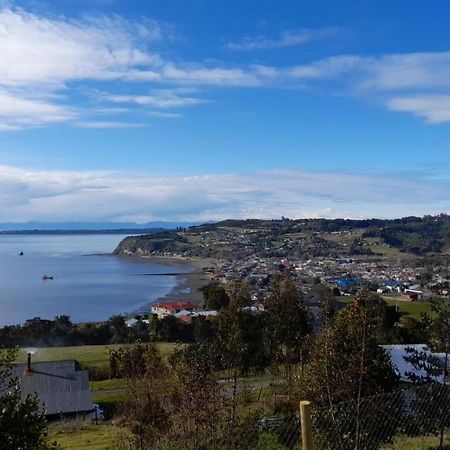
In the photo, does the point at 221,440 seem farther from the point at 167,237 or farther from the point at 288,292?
the point at 167,237

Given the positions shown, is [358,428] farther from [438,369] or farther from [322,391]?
[438,369]

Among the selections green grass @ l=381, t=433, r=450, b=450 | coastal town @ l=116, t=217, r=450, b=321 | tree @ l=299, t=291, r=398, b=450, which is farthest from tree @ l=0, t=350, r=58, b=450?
coastal town @ l=116, t=217, r=450, b=321

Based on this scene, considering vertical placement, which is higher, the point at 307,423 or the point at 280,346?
the point at 307,423

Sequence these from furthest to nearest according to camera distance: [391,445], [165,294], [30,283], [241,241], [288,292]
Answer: [241,241] < [30,283] < [165,294] < [288,292] < [391,445]

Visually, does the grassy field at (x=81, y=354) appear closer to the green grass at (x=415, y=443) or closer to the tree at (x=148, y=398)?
the tree at (x=148, y=398)

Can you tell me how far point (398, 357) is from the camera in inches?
687

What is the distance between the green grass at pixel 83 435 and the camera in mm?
13031

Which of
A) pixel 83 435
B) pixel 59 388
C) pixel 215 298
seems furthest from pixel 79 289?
pixel 83 435

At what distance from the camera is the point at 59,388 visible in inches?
771

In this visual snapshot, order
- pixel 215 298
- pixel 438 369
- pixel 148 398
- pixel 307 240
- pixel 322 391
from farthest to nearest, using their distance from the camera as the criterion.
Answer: pixel 307 240 < pixel 215 298 < pixel 148 398 < pixel 438 369 < pixel 322 391

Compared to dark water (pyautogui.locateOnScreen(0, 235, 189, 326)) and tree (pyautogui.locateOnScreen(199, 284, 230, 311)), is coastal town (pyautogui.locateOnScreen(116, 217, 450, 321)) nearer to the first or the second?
tree (pyautogui.locateOnScreen(199, 284, 230, 311))

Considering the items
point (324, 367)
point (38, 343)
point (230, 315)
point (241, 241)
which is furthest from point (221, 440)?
point (241, 241)

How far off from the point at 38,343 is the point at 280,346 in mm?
23083

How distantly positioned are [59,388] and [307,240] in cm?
12284
